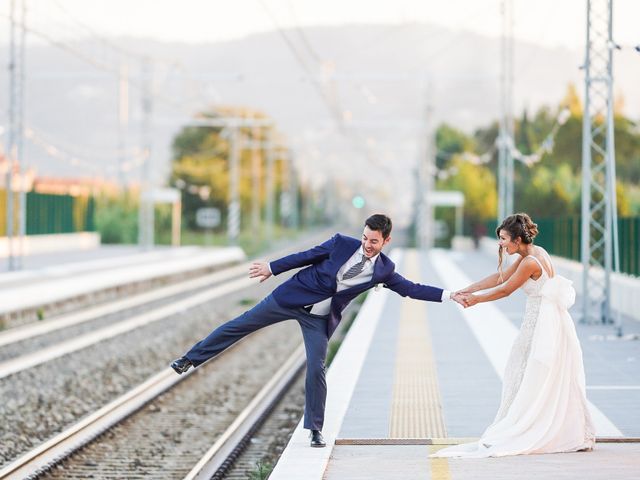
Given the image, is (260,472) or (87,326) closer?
(260,472)

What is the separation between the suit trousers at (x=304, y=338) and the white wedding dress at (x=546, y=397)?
39.3 inches

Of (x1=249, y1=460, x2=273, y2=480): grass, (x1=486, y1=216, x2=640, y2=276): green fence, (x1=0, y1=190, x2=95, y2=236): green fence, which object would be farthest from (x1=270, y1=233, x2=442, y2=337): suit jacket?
(x1=0, y1=190, x2=95, y2=236): green fence

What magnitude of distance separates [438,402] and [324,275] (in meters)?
3.40

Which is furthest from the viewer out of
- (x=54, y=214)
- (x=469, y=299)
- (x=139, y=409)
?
(x=54, y=214)

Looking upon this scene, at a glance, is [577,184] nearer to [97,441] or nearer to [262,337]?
[262,337]

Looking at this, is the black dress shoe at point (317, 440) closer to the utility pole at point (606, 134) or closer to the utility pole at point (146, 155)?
the utility pole at point (606, 134)

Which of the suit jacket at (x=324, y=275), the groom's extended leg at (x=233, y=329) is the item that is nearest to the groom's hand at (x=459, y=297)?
the suit jacket at (x=324, y=275)

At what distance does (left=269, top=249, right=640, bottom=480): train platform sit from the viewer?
8.84 meters

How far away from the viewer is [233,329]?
32.1 ft

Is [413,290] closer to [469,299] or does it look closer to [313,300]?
[469,299]

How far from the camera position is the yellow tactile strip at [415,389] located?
426 inches

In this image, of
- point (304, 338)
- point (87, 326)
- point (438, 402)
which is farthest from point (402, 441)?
point (87, 326)

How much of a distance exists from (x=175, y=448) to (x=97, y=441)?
0.76m

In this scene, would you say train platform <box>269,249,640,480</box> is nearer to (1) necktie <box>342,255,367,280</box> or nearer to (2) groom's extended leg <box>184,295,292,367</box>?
(2) groom's extended leg <box>184,295,292,367</box>
